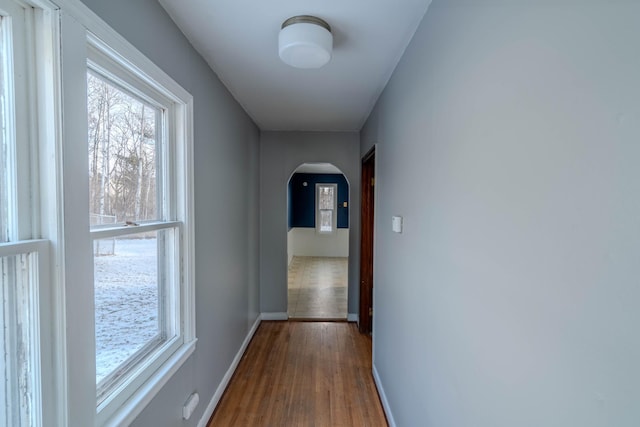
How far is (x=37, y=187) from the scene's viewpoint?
2.70 feet

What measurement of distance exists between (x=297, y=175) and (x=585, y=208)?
763cm

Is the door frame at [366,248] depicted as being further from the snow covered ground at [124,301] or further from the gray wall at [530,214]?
the snow covered ground at [124,301]

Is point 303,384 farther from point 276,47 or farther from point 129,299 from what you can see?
point 276,47

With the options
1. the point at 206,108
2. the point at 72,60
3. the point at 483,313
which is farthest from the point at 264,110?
the point at 483,313

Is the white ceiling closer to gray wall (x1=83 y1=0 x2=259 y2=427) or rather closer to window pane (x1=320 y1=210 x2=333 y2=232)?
gray wall (x1=83 y1=0 x2=259 y2=427)

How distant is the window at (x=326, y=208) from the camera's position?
8.17 m

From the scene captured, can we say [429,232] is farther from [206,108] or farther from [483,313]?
[206,108]

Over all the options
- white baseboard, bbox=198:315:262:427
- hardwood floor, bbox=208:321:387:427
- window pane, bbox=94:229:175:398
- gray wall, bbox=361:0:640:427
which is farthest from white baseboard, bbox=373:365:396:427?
window pane, bbox=94:229:175:398

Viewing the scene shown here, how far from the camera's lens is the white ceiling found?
4.50 ft

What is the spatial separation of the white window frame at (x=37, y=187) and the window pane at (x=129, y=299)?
236 millimetres

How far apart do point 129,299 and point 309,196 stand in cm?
697

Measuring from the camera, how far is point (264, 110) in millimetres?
2941

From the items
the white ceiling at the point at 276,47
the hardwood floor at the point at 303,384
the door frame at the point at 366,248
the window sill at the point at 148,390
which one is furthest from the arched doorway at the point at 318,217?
the window sill at the point at 148,390

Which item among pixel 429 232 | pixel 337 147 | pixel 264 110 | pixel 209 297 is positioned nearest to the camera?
pixel 429 232
